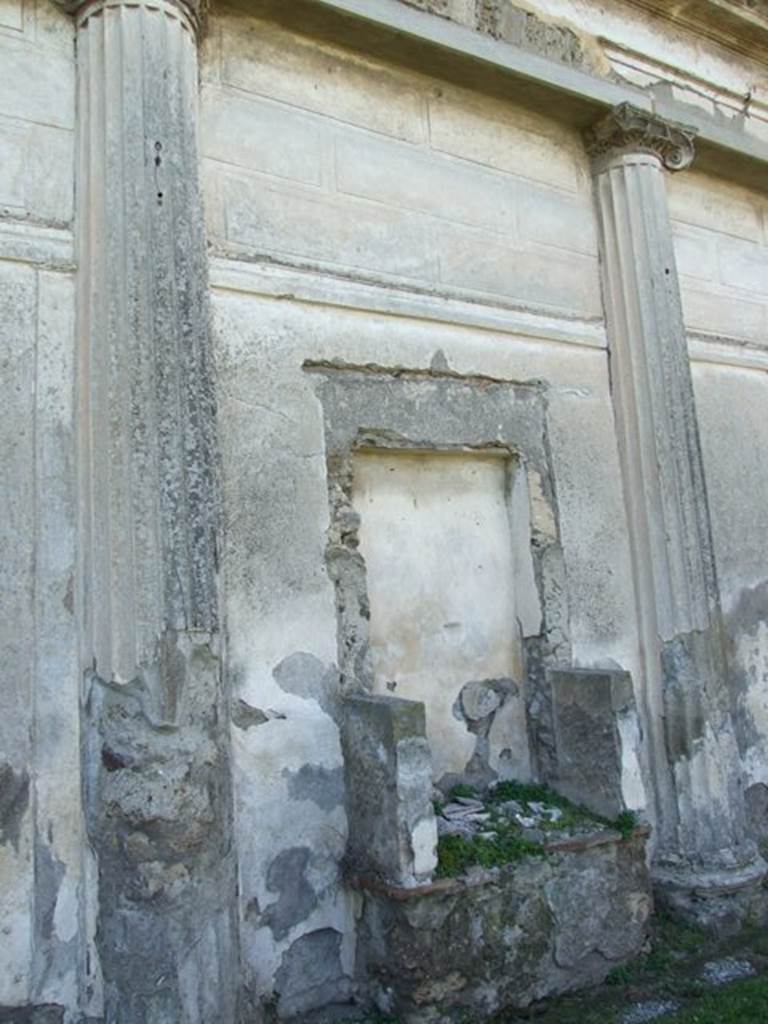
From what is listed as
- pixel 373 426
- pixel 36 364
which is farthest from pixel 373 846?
pixel 36 364

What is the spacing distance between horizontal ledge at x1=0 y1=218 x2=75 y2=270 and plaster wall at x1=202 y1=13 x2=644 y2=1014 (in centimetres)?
57

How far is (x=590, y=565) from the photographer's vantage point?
4.47 meters

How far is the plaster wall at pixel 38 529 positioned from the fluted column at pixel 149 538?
8 centimetres

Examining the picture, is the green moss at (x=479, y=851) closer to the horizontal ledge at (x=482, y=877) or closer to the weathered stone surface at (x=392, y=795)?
the horizontal ledge at (x=482, y=877)

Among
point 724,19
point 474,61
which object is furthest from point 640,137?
point 724,19

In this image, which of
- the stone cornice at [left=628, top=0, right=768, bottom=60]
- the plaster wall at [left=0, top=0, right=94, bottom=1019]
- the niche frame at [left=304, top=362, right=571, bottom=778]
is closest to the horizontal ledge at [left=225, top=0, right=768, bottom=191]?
the stone cornice at [left=628, top=0, right=768, bottom=60]

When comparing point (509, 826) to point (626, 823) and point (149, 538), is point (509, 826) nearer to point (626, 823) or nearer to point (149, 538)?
point (626, 823)

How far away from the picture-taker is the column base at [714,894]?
4.06m

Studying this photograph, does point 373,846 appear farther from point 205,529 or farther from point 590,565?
point 590,565

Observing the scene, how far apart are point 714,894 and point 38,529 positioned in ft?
11.1

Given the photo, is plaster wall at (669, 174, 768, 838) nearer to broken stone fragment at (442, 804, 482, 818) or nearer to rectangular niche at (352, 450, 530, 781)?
rectangular niche at (352, 450, 530, 781)

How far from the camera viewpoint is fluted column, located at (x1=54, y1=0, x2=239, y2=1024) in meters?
2.83

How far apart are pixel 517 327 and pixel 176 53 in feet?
6.50

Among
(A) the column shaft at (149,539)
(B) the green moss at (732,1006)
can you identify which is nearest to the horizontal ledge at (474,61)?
(A) the column shaft at (149,539)
